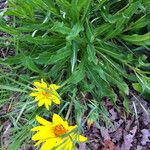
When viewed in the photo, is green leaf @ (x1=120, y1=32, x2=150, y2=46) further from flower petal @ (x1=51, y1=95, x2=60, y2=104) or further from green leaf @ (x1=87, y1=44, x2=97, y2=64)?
flower petal @ (x1=51, y1=95, x2=60, y2=104)

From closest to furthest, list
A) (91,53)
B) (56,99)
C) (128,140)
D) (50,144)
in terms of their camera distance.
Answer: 1. (50,144)
2. (56,99)
3. (91,53)
4. (128,140)

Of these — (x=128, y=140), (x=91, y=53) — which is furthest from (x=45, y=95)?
(x=128, y=140)

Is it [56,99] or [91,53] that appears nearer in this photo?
[56,99]

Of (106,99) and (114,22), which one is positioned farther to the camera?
(106,99)

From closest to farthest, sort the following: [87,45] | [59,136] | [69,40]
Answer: [59,136] → [69,40] → [87,45]

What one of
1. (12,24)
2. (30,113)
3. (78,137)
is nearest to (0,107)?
(30,113)

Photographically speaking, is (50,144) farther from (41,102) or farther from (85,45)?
(85,45)

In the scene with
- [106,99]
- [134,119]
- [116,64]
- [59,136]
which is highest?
[59,136]

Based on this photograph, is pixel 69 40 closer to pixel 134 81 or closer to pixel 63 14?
pixel 63 14
